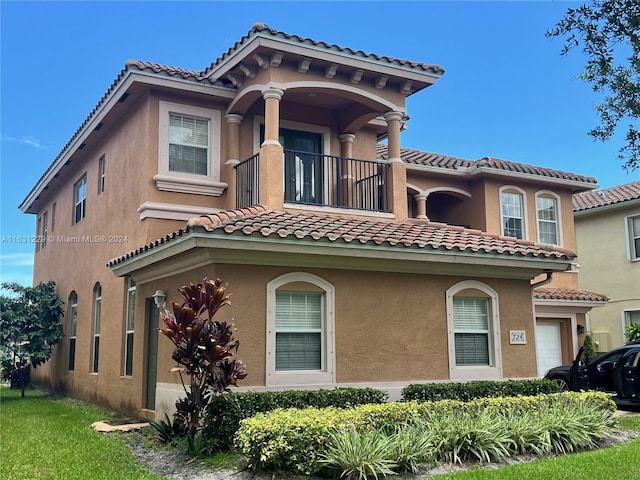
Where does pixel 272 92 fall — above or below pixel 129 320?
above

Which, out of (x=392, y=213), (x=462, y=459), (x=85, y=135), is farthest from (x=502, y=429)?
(x=85, y=135)

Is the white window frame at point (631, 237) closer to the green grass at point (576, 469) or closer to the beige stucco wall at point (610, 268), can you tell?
the beige stucco wall at point (610, 268)

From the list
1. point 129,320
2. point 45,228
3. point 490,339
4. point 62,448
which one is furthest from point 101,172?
point 490,339

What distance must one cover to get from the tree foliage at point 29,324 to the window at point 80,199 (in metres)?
2.78

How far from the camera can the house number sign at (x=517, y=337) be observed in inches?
500

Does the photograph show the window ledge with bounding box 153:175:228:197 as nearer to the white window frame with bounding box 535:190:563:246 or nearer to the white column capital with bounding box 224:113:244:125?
the white column capital with bounding box 224:113:244:125

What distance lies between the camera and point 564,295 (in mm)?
19062

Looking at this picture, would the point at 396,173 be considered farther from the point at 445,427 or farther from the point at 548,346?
the point at 548,346

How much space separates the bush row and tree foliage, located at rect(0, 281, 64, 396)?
1288 centimetres

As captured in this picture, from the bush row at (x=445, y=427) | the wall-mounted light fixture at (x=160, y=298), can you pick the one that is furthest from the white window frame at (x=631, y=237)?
the wall-mounted light fixture at (x=160, y=298)

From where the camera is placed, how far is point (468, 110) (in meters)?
25.0

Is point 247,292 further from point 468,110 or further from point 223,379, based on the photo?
point 468,110

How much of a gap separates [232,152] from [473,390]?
6.97 metres

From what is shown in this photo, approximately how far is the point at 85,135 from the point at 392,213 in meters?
8.49
